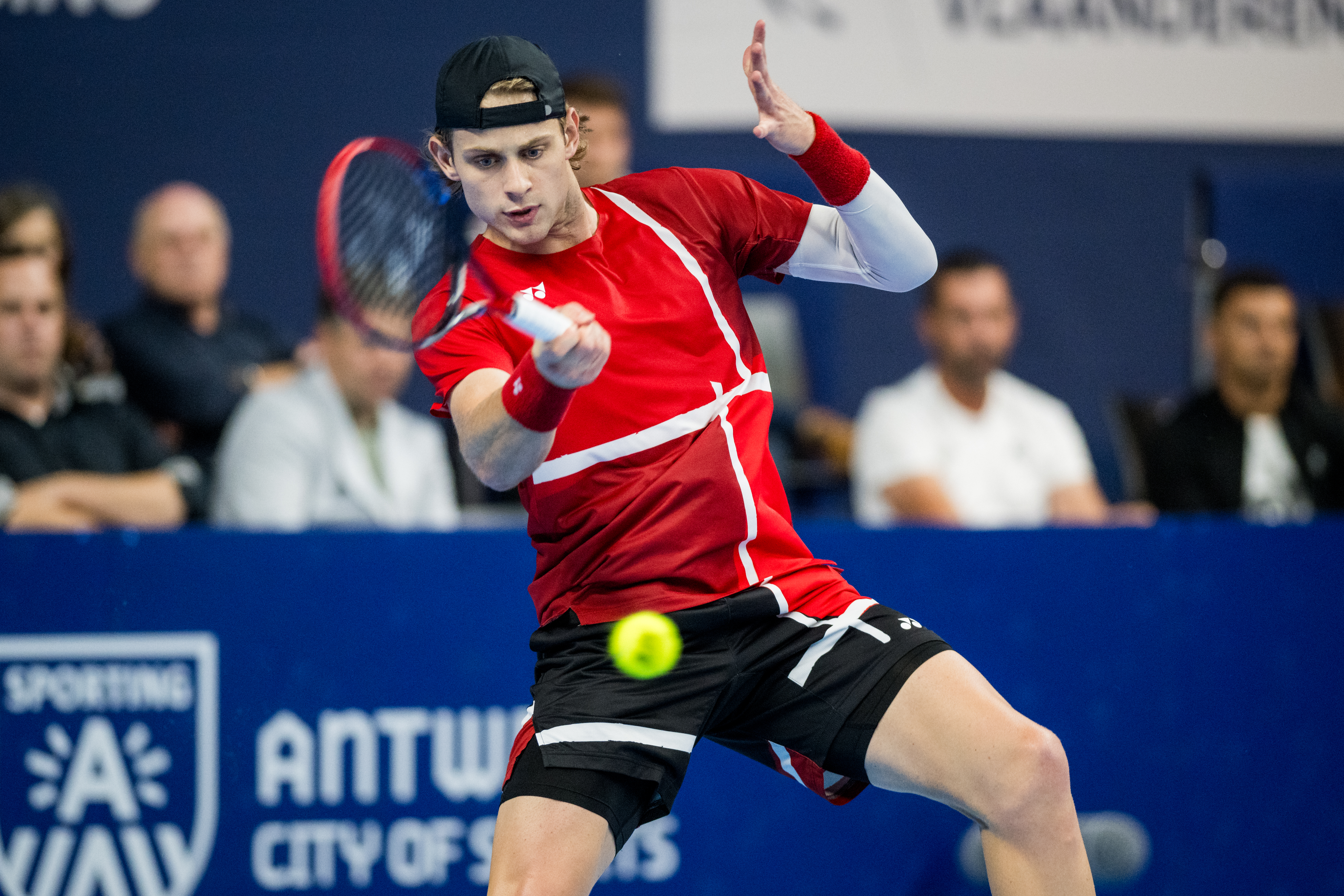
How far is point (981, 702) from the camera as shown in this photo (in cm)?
245

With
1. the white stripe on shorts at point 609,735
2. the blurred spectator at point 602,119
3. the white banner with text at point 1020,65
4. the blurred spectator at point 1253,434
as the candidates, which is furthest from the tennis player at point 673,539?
the white banner with text at point 1020,65

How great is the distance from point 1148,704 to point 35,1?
5246mm

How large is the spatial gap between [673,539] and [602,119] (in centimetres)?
224

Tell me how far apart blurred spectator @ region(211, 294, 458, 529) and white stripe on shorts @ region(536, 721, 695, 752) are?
168cm

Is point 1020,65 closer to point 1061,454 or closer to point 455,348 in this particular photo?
point 1061,454

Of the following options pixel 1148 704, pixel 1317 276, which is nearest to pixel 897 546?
pixel 1148 704

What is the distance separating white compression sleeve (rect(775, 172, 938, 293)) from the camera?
2.55 meters

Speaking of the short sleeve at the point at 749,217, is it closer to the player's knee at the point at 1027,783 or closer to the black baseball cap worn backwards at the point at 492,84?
the black baseball cap worn backwards at the point at 492,84

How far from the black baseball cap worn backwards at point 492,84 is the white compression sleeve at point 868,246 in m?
0.53

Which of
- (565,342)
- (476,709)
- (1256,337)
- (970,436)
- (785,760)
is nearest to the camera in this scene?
(565,342)

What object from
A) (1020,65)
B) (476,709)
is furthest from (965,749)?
(1020,65)

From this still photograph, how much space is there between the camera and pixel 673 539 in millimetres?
2467

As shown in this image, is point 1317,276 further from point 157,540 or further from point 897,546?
point 157,540

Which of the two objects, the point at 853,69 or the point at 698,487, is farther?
the point at 853,69
